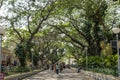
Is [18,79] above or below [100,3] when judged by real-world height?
below

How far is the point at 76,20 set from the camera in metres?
46.9

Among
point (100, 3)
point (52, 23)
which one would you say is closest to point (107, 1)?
point (100, 3)

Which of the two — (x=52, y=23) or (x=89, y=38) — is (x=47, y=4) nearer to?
(x=52, y=23)

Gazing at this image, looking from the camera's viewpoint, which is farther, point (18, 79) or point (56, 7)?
point (56, 7)

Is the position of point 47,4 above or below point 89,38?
above

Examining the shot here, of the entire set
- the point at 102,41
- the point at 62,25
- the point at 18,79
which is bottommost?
the point at 18,79

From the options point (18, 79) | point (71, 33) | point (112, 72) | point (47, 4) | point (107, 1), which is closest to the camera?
point (112, 72)

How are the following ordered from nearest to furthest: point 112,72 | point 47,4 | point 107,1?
1. point 112,72
2. point 47,4
3. point 107,1

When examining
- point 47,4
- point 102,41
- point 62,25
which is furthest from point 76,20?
point 47,4

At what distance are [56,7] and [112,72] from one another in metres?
18.1

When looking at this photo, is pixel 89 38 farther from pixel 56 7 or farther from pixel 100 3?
pixel 56 7

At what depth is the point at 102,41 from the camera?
44625 millimetres

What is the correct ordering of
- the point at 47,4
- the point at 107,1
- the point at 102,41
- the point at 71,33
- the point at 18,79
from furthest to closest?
1. the point at 71,33
2. the point at 102,41
3. the point at 107,1
4. the point at 47,4
5. the point at 18,79

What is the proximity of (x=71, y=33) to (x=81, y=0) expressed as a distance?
39.8ft
